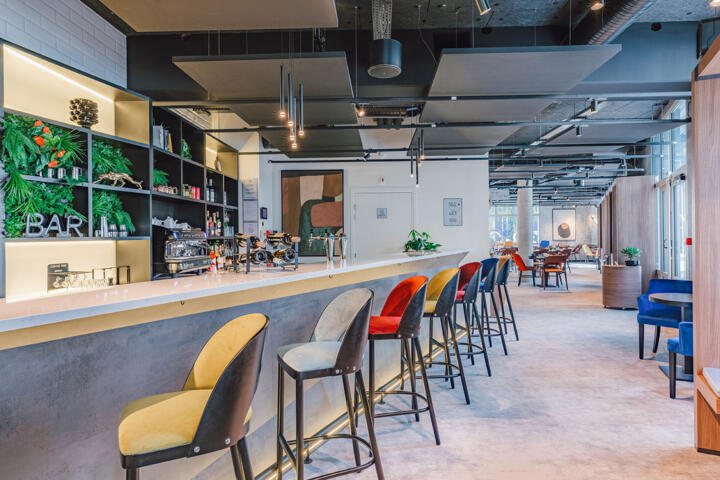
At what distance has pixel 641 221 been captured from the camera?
30.2ft

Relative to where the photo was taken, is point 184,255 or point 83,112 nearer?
point 184,255

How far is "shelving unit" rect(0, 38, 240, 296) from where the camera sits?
11.5 ft

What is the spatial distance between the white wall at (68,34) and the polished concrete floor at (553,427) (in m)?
3.99

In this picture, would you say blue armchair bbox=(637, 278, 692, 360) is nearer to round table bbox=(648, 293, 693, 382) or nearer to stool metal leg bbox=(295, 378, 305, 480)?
round table bbox=(648, 293, 693, 382)

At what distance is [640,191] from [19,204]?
1047cm

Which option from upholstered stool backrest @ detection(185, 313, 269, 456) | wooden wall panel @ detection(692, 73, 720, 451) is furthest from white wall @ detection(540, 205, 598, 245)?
upholstered stool backrest @ detection(185, 313, 269, 456)

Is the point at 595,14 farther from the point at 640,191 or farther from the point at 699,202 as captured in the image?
the point at 640,191

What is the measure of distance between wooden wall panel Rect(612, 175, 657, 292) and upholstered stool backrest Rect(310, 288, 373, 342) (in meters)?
8.43

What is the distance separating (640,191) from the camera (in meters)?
9.26

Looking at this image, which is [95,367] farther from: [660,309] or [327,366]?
[660,309]

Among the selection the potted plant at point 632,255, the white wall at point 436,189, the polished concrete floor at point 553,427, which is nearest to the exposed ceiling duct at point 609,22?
the polished concrete floor at point 553,427

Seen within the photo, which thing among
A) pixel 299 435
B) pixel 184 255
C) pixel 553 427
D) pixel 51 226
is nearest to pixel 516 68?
pixel 553 427

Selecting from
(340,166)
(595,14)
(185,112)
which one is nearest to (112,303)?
(595,14)

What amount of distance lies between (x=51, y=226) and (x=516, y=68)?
4265mm
